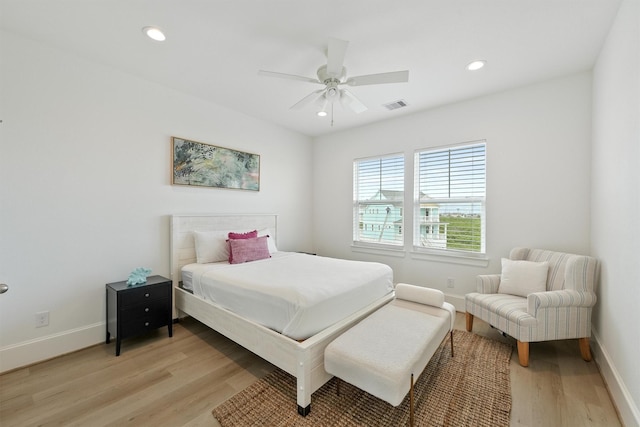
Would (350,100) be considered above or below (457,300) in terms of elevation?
above

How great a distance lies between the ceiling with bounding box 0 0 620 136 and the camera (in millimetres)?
1837

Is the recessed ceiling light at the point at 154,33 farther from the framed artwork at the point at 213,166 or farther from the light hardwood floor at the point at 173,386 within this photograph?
the light hardwood floor at the point at 173,386

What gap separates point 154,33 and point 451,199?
3.61 meters

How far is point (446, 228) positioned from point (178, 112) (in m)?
3.72

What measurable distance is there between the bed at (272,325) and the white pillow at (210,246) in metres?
0.12

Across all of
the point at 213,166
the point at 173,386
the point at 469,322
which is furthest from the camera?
the point at 213,166

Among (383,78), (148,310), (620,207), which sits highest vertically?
(383,78)

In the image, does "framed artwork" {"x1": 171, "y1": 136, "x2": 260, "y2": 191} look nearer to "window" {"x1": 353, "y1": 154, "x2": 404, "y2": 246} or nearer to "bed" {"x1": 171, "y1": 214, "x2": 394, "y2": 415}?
"bed" {"x1": 171, "y1": 214, "x2": 394, "y2": 415}

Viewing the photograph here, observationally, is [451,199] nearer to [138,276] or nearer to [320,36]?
[320,36]

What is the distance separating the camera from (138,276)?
2588 mm

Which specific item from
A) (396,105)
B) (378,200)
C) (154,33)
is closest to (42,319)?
(154,33)

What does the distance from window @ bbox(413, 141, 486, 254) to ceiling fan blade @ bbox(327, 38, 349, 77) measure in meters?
2.02

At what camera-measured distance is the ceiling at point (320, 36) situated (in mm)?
1837

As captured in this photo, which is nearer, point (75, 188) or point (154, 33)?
point (154, 33)
